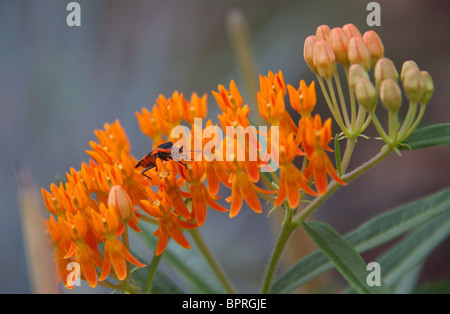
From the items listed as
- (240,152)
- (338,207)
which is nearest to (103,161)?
(240,152)

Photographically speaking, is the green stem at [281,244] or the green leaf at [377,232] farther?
the green leaf at [377,232]

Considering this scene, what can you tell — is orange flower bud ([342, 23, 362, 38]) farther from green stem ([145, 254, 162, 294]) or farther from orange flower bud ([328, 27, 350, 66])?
green stem ([145, 254, 162, 294])

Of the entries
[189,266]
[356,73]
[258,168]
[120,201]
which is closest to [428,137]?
[356,73]

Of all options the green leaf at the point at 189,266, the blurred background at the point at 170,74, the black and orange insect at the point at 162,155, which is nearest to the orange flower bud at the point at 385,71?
the black and orange insect at the point at 162,155

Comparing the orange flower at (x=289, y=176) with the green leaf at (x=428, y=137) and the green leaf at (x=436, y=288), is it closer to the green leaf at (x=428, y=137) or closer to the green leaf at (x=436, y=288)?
the green leaf at (x=428, y=137)

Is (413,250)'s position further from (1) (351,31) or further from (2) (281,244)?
(1) (351,31)

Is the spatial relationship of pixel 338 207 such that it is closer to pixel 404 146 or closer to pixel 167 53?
pixel 167 53

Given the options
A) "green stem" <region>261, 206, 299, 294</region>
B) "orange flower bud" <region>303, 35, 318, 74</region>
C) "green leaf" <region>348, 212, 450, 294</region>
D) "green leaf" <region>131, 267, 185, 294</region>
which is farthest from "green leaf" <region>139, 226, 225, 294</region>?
"orange flower bud" <region>303, 35, 318, 74</region>
